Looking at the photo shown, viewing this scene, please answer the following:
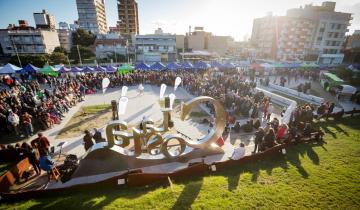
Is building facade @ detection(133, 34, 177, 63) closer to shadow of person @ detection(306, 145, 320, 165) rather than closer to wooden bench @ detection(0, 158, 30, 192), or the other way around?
wooden bench @ detection(0, 158, 30, 192)

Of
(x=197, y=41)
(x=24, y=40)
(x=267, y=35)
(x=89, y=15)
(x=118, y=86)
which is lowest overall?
(x=118, y=86)

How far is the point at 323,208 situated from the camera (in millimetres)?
6426

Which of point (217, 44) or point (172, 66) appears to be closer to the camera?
point (172, 66)

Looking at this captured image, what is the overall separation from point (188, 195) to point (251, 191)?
2.46 m

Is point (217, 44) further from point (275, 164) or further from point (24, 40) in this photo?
point (275, 164)

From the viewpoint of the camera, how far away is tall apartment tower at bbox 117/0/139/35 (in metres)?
78.1

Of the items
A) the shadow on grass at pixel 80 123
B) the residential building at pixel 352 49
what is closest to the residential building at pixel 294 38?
the residential building at pixel 352 49

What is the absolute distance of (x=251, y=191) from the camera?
281 inches

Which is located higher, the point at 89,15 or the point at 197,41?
the point at 89,15

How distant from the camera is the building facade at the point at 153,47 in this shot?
192ft

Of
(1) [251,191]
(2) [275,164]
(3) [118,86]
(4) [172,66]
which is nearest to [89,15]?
(3) [118,86]

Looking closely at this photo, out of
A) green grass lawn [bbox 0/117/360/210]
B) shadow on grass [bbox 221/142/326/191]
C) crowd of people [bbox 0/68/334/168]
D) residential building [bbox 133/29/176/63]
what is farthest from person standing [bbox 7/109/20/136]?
residential building [bbox 133/29/176/63]

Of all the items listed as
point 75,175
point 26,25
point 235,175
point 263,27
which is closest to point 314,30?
point 263,27

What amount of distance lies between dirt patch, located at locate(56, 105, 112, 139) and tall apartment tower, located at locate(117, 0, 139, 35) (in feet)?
228
